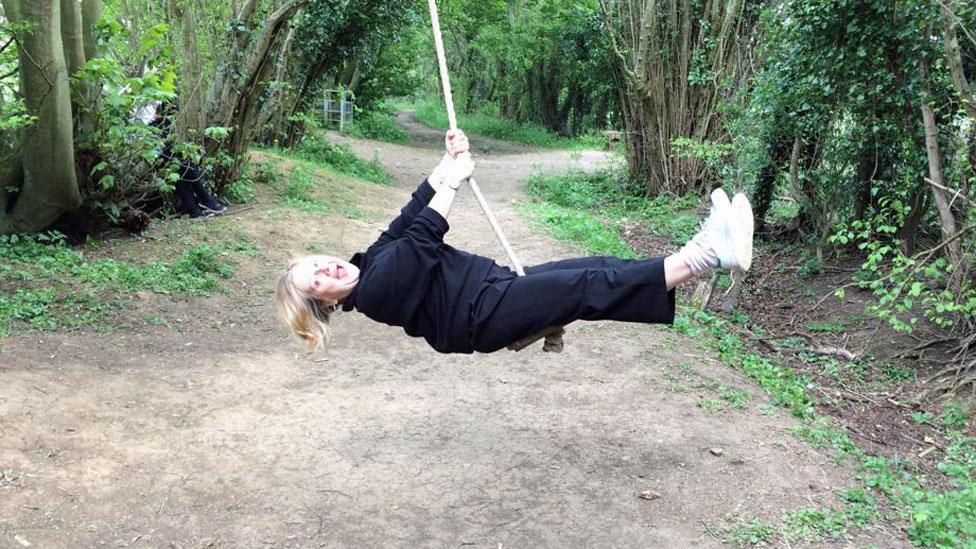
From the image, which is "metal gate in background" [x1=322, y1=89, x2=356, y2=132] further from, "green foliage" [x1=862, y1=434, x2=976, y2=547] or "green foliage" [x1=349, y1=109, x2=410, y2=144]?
"green foliage" [x1=862, y1=434, x2=976, y2=547]

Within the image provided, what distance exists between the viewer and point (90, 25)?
7.52m

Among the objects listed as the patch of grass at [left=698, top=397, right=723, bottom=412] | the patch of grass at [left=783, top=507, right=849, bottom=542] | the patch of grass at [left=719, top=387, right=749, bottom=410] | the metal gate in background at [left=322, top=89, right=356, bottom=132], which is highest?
the metal gate in background at [left=322, top=89, right=356, bottom=132]

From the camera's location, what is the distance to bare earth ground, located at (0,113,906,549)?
3613 millimetres

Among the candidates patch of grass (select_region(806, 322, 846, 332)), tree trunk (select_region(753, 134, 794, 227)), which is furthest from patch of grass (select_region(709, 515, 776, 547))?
tree trunk (select_region(753, 134, 794, 227))

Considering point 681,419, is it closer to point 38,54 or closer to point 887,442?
point 887,442

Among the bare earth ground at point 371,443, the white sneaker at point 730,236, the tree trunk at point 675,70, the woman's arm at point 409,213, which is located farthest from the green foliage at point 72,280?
the tree trunk at point 675,70

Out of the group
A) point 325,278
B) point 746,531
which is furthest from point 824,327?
point 325,278

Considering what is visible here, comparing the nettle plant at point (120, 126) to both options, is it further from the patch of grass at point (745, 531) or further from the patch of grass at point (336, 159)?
the patch of grass at point (336, 159)

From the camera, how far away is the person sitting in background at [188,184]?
865 cm

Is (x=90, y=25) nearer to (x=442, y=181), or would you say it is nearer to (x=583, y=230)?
(x=442, y=181)

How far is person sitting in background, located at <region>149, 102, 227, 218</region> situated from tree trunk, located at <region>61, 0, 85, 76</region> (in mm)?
1340

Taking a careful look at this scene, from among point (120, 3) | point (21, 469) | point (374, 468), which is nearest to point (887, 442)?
point (374, 468)

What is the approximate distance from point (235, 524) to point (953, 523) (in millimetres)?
3348

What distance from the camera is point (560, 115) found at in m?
30.0
